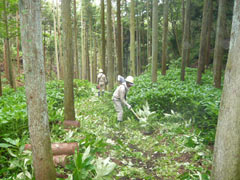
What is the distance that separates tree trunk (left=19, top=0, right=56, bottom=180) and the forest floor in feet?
6.19

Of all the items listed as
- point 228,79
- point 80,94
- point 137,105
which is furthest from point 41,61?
point 80,94

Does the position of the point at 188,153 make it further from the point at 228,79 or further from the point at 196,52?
the point at 196,52

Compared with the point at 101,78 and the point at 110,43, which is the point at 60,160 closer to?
the point at 110,43

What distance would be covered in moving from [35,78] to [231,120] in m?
2.45

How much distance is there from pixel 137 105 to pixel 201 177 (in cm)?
498

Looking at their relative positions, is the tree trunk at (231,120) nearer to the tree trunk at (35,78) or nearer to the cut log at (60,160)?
the tree trunk at (35,78)

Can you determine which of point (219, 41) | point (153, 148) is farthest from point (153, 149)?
Result: point (219, 41)

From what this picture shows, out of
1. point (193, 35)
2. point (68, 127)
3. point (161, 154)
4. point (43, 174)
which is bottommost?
point (161, 154)

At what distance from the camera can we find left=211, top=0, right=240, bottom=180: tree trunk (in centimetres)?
233

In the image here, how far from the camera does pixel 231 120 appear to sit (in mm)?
2402

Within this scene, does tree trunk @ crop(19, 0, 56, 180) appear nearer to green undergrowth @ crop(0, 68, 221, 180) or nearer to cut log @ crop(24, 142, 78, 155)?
green undergrowth @ crop(0, 68, 221, 180)

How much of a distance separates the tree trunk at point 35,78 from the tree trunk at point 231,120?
89.6 inches

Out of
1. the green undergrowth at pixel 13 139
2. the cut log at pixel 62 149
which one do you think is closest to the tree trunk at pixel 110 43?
the green undergrowth at pixel 13 139

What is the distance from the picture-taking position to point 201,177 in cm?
319
